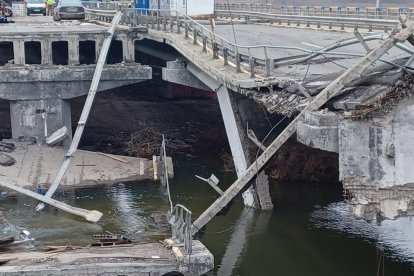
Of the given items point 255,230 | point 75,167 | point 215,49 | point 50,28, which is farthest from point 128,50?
point 255,230

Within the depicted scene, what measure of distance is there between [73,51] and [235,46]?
13.6m

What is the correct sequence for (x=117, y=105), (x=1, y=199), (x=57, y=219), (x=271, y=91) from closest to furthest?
(x=271, y=91), (x=57, y=219), (x=1, y=199), (x=117, y=105)

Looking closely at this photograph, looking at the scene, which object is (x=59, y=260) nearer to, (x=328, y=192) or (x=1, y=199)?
(x=1, y=199)

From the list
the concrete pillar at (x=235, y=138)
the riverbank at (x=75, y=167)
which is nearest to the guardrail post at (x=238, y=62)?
the concrete pillar at (x=235, y=138)

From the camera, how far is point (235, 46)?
81.0 feet

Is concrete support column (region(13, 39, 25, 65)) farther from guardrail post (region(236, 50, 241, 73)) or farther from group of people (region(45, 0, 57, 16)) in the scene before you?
group of people (region(45, 0, 57, 16))

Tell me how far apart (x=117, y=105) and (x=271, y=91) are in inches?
941

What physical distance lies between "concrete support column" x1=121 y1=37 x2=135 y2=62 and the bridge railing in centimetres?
140

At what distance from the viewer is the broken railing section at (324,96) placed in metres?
16.5

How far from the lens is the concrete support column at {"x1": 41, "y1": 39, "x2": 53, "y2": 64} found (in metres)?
36.0

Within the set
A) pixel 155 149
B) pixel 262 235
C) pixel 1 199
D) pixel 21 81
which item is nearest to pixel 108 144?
pixel 155 149

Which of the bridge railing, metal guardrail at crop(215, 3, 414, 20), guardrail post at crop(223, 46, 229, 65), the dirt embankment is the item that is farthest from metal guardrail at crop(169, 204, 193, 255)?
the dirt embankment

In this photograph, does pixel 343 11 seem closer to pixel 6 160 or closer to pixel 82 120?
pixel 82 120

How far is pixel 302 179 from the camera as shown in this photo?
31.8 metres
